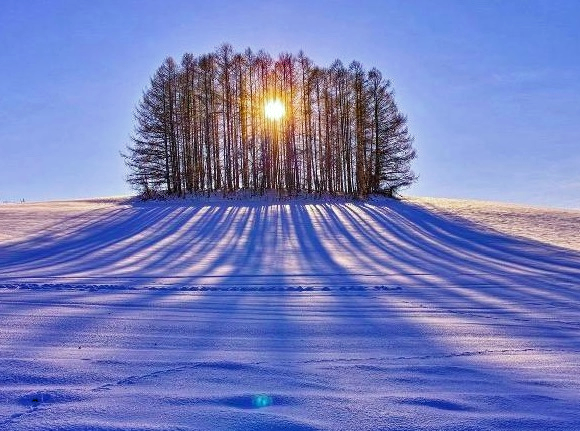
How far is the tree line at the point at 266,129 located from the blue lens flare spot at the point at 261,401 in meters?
30.9

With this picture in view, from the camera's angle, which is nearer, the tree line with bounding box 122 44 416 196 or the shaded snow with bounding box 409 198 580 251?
the shaded snow with bounding box 409 198 580 251

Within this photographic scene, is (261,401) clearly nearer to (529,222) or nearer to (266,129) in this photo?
(529,222)

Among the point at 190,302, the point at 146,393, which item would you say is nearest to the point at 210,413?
the point at 146,393

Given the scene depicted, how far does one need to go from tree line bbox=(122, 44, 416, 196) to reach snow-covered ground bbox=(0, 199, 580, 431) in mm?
21097

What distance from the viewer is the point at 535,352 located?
4504 millimetres

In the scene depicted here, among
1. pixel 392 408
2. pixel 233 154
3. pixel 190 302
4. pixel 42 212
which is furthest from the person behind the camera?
pixel 233 154

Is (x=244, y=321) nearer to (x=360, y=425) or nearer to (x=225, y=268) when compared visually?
(x=360, y=425)

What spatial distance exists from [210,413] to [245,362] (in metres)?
1.05

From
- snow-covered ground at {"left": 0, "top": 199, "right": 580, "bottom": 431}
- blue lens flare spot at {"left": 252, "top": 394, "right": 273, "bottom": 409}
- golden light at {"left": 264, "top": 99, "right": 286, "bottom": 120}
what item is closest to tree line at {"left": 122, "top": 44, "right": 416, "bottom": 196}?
golden light at {"left": 264, "top": 99, "right": 286, "bottom": 120}

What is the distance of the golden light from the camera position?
115ft

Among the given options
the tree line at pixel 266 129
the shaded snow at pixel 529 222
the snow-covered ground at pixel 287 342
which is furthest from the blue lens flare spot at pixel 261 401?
the tree line at pixel 266 129

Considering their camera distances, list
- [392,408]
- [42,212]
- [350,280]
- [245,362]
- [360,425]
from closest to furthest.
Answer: [360,425]
[392,408]
[245,362]
[350,280]
[42,212]

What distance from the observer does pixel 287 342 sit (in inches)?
184

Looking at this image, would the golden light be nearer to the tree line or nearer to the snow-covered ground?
the tree line
